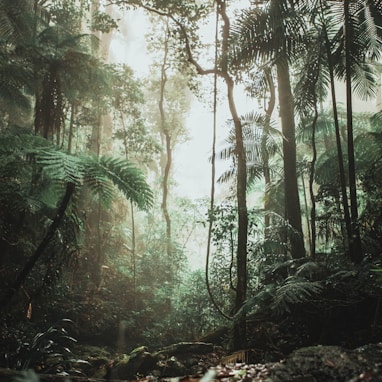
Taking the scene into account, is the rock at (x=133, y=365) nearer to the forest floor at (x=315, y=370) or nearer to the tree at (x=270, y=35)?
the forest floor at (x=315, y=370)

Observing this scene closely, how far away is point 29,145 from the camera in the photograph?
484 centimetres

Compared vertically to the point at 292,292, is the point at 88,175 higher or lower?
higher

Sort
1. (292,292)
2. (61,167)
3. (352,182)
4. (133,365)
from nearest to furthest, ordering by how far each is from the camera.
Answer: (61,167) → (292,292) → (133,365) → (352,182)

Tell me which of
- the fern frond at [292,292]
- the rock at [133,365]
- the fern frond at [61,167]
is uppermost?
the fern frond at [61,167]

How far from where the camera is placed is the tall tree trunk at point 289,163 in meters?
8.34

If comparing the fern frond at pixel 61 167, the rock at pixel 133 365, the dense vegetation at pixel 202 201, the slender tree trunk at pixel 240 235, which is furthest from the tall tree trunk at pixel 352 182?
the fern frond at pixel 61 167

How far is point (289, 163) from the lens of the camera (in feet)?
30.2

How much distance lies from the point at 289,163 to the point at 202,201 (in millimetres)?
4624

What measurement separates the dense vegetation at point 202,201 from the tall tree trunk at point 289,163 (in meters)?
0.04

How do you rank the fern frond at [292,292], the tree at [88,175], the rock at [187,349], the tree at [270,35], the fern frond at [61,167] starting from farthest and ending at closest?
the tree at [270,35]
the rock at [187,349]
the fern frond at [292,292]
the tree at [88,175]
the fern frond at [61,167]

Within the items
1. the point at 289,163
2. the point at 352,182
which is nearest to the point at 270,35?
the point at 289,163

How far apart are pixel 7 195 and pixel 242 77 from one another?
632cm

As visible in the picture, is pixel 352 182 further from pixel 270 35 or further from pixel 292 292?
pixel 270 35

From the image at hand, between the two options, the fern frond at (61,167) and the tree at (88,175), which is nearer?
Answer: the fern frond at (61,167)
